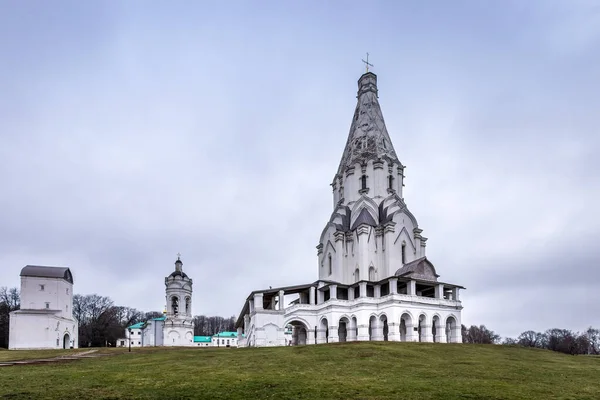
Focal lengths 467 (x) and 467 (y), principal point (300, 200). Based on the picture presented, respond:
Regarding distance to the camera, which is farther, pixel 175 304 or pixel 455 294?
pixel 175 304

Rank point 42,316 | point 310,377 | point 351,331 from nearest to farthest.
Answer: point 310,377, point 351,331, point 42,316

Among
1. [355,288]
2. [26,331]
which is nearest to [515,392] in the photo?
[355,288]

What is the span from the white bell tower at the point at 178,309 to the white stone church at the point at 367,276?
15810mm

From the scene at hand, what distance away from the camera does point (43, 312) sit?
56.2 meters

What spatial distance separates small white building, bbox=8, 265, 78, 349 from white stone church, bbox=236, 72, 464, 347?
2241cm

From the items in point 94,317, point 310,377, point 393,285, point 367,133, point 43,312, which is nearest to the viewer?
point 310,377

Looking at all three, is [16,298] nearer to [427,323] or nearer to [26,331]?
[26,331]

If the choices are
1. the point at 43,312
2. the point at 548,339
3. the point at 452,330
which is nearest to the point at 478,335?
the point at 548,339

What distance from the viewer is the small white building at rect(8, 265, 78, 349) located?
54.4m

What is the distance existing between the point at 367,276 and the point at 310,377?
104ft

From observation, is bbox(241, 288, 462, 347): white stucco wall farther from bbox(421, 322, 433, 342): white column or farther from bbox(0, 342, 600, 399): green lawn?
bbox(0, 342, 600, 399): green lawn

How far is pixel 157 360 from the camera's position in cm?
2717

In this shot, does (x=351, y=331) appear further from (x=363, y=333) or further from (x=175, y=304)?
(x=175, y=304)

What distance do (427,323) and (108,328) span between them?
65.4 metres
